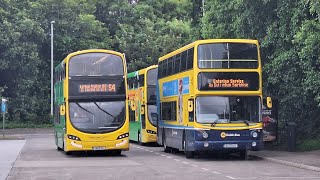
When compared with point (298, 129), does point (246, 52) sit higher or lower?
higher

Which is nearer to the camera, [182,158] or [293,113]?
[182,158]

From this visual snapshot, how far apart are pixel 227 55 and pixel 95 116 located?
6.13 meters

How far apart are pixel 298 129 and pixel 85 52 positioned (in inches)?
397

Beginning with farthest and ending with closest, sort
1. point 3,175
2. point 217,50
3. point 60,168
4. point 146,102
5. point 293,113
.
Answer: point 146,102 < point 293,113 < point 217,50 < point 60,168 < point 3,175

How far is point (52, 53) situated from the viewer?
2327 inches

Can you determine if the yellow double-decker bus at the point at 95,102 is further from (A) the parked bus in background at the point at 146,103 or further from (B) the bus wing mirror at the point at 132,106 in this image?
(B) the bus wing mirror at the point at 132,106

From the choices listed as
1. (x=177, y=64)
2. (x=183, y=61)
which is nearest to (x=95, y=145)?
(x=177, y=64)

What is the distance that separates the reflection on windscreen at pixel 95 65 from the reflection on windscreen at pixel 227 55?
436cm

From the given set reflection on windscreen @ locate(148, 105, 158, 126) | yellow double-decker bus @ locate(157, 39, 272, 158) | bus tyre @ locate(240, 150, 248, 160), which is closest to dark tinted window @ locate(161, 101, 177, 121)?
yellow double-decker bus @ locate(157, 39, 272, 158)

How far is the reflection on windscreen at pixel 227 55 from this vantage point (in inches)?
897

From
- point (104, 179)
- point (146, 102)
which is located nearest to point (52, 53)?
→ point (146, 102)

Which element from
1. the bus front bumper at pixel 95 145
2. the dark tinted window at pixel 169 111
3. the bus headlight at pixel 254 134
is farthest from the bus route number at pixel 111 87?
the bus headlight at pixel 254 134

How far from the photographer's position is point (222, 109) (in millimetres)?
22750

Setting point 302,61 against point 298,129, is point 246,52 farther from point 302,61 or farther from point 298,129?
point 298,129
